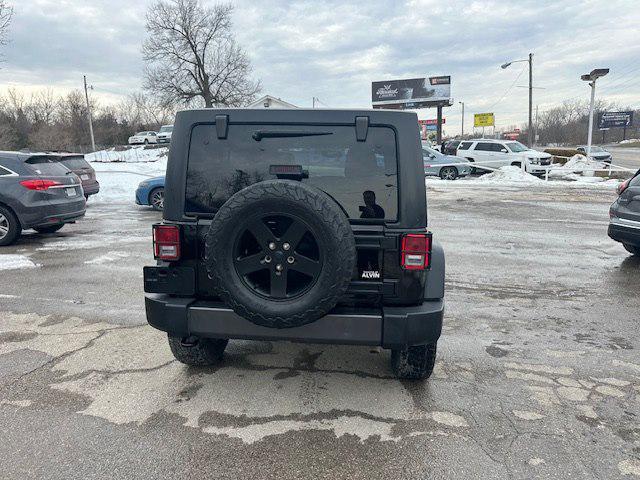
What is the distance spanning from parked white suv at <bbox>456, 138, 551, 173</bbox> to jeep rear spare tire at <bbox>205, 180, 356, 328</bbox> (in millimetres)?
22285

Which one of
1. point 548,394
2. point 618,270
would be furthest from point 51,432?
point 618,270

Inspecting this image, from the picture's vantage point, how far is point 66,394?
3213 mm

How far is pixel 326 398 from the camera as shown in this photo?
10.3ft

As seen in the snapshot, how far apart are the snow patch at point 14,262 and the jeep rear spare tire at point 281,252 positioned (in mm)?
5620

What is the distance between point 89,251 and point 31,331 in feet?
12.3

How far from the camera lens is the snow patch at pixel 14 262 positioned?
269 inches

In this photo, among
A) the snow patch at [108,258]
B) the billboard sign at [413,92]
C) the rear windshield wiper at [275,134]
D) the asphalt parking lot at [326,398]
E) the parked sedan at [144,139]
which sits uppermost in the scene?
the billboard sign at [413,92]

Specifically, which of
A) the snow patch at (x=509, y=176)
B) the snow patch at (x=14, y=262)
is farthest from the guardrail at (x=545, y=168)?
the snow patch at (x=14, y=262)

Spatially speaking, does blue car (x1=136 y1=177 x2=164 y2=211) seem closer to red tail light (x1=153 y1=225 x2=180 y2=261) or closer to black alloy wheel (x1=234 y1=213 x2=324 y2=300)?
red tail light (x1=153 y1=225 x2=180 y2=261)

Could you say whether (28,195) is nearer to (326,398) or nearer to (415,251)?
(326,398)

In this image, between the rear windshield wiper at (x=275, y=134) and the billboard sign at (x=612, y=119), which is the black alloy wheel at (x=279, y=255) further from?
the billboard sign at (x=612, y=119)

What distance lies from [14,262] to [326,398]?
6292 millimetres

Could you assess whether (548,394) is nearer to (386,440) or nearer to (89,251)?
(386,440)

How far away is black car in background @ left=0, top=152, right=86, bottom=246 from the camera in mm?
7930
